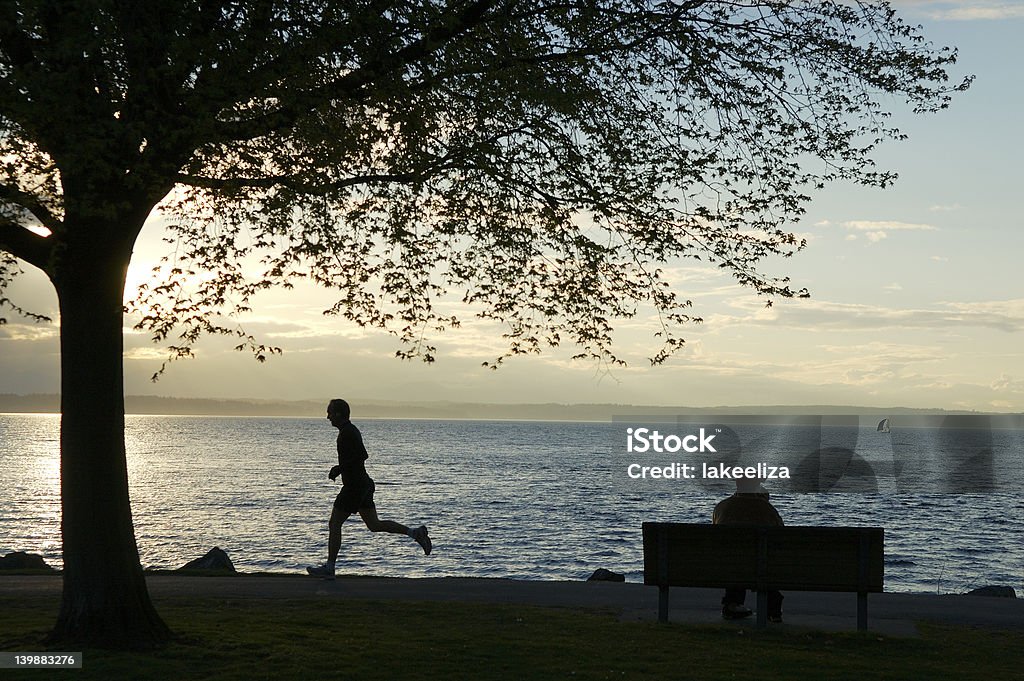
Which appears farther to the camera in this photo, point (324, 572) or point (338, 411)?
point (324, 572)

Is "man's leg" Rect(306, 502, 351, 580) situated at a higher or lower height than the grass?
higher

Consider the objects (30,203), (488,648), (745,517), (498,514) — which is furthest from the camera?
(498,514)

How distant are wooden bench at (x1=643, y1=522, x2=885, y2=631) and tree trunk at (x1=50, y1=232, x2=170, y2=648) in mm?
4852

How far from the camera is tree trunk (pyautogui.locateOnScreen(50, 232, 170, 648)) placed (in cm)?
981

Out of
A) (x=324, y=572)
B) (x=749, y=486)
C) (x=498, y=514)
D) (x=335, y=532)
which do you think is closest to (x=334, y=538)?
(x=335, y=532)

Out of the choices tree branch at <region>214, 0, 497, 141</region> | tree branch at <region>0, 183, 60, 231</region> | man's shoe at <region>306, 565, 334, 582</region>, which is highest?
tree branch at <region>214, 0, 497, 141</region>

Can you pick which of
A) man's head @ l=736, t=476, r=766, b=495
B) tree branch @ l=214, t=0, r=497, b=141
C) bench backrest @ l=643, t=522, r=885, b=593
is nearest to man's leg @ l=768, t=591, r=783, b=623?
bench backrest @ l=643, t=522, r=885, b=593

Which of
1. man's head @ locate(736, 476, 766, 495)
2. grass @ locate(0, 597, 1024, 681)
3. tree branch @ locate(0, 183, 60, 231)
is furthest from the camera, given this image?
man's head @ locate(736, 476, 766, 495)

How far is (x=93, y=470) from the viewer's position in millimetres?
9812

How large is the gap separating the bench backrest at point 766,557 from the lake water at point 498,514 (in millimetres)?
15084

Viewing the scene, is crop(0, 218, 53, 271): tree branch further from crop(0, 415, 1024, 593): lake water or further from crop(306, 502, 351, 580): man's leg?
crop(0, 415, 1024, 593): lake water

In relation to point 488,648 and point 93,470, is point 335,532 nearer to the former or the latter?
point 93,470

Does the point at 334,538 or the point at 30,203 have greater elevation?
the point at 30,203

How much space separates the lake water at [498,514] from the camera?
35438mm
